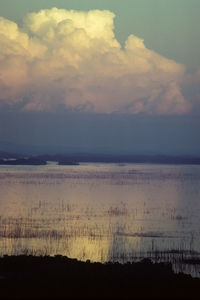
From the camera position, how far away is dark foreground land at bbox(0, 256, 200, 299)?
670 inches

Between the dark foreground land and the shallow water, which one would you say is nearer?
the dark foreground land

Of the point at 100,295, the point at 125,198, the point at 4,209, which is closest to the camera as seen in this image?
the point at 100,295

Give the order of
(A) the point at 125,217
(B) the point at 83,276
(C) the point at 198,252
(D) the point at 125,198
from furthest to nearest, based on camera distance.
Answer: (D) the point at 125,198, (A) the point at 125,217, (C) the point at 198,252, (B) the point at 83,276

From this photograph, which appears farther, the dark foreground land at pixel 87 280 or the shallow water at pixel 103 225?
the shallow water at pixel 103 225

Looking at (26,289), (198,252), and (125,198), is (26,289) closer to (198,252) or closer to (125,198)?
(198,252)

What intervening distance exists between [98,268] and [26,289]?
361 cm

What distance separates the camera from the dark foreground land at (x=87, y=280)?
1702 centimetres

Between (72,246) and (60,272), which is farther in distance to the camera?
(72,246)

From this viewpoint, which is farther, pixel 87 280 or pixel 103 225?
pixel 103 225

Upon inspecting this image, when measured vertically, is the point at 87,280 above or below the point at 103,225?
below

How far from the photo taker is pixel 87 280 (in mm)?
18359

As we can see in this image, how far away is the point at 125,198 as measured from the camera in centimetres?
5512

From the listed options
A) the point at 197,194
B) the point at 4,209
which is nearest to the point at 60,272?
the point at 4,209

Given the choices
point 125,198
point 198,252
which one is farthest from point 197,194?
point 198,252
